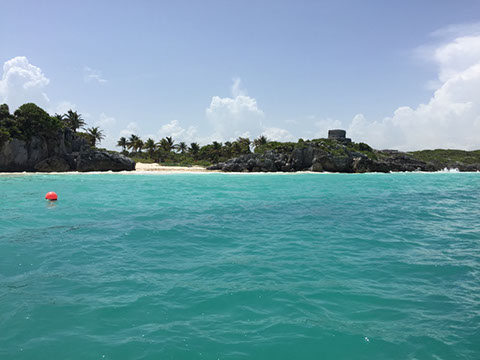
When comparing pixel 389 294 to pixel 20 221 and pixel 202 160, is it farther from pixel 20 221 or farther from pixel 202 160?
pixel 202 160

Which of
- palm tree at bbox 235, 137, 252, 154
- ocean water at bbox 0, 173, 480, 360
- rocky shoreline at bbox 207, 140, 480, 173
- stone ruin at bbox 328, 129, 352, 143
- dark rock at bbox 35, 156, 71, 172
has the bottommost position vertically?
ocean water at bbox 0, 173, 480, 360

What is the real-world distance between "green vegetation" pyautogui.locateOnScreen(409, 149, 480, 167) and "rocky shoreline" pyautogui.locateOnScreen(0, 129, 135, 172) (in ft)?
437

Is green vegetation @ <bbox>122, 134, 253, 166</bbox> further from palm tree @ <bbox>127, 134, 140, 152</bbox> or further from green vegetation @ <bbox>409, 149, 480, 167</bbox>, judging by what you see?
green vegetation @ <bbox>409, 149, 480, 167</bbox>

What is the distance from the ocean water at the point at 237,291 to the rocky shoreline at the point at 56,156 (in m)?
54.1

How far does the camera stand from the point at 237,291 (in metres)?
7.17

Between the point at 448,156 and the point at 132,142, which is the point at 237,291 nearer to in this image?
the point at 132,142

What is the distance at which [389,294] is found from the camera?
281 inches

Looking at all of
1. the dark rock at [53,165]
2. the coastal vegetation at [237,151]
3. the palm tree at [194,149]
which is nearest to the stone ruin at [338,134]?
the coastal vegetation at [237,151]

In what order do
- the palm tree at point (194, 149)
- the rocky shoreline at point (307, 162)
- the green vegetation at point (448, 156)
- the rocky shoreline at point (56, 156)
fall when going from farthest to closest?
the green vegetation at point (448, 156) < the palm tree at point (194, 149) < the rocky shoreline at point (307, 162) < the rocky shoreline at point (56, 156)

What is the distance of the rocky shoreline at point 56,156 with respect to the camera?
→ 191ft

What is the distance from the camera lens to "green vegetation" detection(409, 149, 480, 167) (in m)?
147

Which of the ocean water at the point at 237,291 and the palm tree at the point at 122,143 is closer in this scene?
the ocean water at the point at 237,291

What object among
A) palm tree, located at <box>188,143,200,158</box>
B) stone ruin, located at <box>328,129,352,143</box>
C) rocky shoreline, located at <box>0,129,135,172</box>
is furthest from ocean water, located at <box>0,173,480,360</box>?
stone ruin, located at <box>328,129,352,143</box>

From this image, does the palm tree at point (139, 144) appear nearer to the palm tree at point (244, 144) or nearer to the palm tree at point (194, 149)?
the palm tree at point (194, 149)
